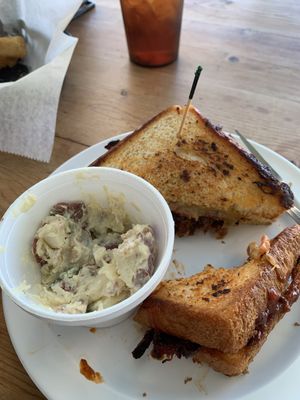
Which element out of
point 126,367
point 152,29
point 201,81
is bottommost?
point 126,367

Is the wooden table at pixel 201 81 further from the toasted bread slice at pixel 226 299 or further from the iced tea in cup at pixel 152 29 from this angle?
the toasted bread slice at pixel 226 299

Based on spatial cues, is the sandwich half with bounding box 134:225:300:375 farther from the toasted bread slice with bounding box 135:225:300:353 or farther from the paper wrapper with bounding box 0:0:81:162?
the paper wrapper with bounding box 0:0:81:162

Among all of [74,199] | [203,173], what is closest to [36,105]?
[74,199]

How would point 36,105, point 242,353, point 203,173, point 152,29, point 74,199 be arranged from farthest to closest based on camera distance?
point 152,29 → point 36,105 → point 203,173 → point 74,199 → point 242,353

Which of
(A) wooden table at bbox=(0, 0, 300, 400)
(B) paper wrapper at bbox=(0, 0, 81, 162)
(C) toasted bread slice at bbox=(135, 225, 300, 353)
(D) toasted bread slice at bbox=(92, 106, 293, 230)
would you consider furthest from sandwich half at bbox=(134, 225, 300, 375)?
(B) paper wrapper at bbox=(0, 0, 81, 162)

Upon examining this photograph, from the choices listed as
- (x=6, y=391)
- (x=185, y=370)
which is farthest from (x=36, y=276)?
(x=185, y=370)

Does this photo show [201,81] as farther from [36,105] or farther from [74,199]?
[74,199]

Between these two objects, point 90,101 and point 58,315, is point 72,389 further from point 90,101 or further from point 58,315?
point 90,101
